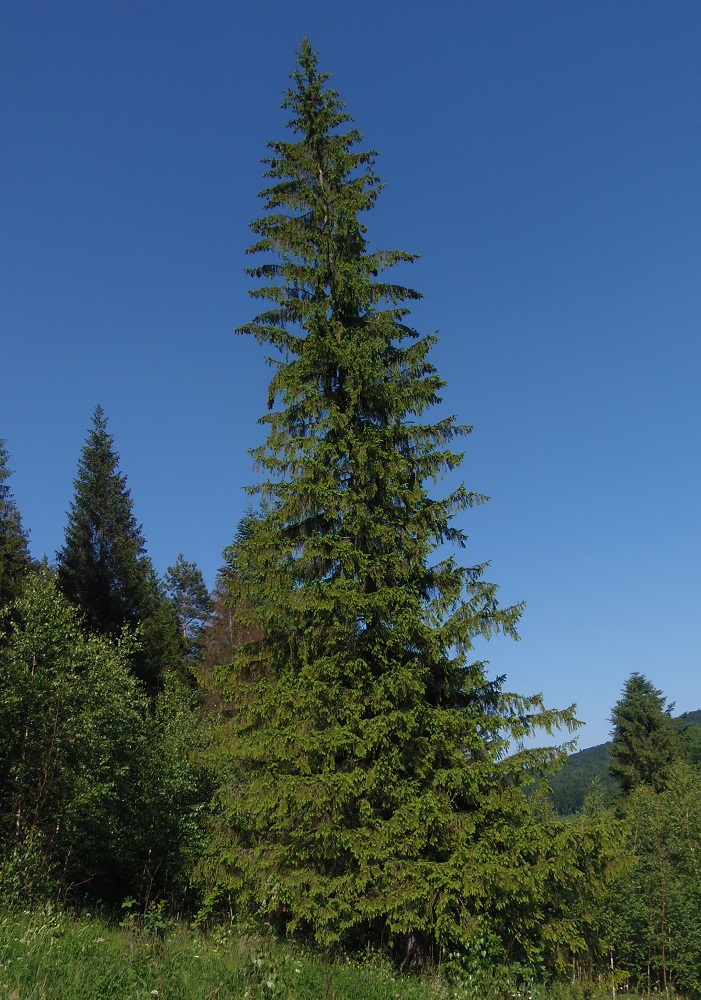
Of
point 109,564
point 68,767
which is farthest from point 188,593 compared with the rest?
point 68,767

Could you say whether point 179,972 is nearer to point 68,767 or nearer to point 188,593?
point 68,767

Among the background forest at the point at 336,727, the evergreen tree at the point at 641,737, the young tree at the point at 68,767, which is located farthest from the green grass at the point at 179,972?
the evergreen tree at the point at 641,737

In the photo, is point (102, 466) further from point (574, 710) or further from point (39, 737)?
point (574, 710)

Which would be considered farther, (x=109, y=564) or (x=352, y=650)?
(x=109, y=564)

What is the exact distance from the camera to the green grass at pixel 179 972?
643cm

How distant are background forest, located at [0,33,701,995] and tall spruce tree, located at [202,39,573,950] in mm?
45

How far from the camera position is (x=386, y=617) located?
11.8 meters

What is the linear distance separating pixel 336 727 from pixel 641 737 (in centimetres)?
4653

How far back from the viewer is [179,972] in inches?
286

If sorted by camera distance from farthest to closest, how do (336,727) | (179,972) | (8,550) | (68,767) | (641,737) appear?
(641,737) < (8,550) < (68,767) < (336,727) < (179,972)

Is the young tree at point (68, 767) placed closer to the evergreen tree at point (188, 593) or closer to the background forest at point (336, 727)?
the background forest at point (336, 727)

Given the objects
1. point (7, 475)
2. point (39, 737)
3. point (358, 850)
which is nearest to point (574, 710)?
point (358, 850)

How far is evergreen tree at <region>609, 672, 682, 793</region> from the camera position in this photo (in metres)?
47.8

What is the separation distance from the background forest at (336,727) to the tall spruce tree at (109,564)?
595 inches
